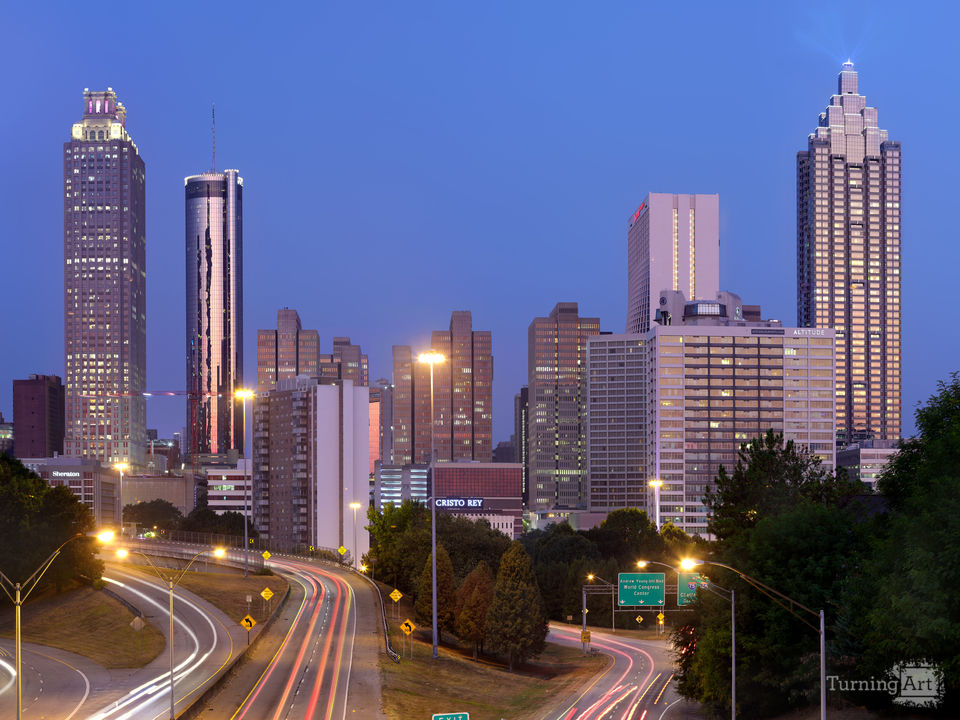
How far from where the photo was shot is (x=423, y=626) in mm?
94125

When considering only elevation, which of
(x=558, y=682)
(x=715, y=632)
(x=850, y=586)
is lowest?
(x=558, y=682)

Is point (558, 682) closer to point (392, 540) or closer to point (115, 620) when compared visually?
point (115, 620)

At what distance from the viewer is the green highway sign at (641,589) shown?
322ft

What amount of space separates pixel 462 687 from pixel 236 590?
37.2m

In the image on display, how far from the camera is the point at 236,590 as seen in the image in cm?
10381

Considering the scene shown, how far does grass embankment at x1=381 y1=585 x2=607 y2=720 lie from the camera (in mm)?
64938

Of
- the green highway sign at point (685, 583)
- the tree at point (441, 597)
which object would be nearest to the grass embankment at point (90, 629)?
the tree at point (441, 597)

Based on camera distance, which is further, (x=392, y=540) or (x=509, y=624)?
(x=392, y=540)

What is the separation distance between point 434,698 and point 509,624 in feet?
80.8

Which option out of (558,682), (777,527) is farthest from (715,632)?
(558,682)

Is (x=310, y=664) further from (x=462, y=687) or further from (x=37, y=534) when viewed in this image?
(x=37, y=534)

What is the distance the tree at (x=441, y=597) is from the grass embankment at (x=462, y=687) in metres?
2.32

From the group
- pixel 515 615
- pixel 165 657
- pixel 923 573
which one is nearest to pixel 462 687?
pixel 515 615

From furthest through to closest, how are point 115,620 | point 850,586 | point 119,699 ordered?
point 115,620, point 119,699, point 850,586
